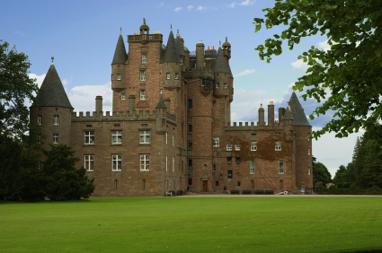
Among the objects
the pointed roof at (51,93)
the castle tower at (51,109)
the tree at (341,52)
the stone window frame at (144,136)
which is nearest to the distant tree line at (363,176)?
the stone window frame at (144,136)

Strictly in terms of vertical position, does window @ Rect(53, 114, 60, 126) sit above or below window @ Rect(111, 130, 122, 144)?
above

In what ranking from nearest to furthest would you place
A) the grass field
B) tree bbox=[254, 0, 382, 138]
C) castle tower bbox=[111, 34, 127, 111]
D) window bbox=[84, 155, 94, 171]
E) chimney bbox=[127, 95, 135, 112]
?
tree bbox=[254, 0, 382, 138]
the grass field
window bbox=[84, 155, 94, 171]
chimney bbox=[127, 95, 135, 112]
castle tower bbox=[111, 34, 127, 111]

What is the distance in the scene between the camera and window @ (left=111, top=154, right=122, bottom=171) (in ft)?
232

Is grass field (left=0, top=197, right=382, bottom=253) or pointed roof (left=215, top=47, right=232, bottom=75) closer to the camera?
grass field (left=0, top=197, right=382, bottom=253)

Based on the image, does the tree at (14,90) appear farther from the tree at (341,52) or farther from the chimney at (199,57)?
the tree at (341,52)

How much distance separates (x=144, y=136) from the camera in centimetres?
7038


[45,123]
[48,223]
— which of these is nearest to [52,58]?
[45,123]

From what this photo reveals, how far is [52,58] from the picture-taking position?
223 ft

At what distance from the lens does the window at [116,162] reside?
7056 centimetres

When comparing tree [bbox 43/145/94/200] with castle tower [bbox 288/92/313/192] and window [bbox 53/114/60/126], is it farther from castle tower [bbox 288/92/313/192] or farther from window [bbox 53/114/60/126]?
castle tower [bbox 288/92/313/192]

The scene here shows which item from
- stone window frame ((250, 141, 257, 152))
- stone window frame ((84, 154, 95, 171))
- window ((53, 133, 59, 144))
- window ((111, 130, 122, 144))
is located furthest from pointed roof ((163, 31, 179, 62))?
window ((53, 133, 59, 144))

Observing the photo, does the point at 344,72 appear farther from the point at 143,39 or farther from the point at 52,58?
the point at 143,39

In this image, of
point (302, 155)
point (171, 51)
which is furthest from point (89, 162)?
point (302, 155)

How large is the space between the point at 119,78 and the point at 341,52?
6363 centimetres
